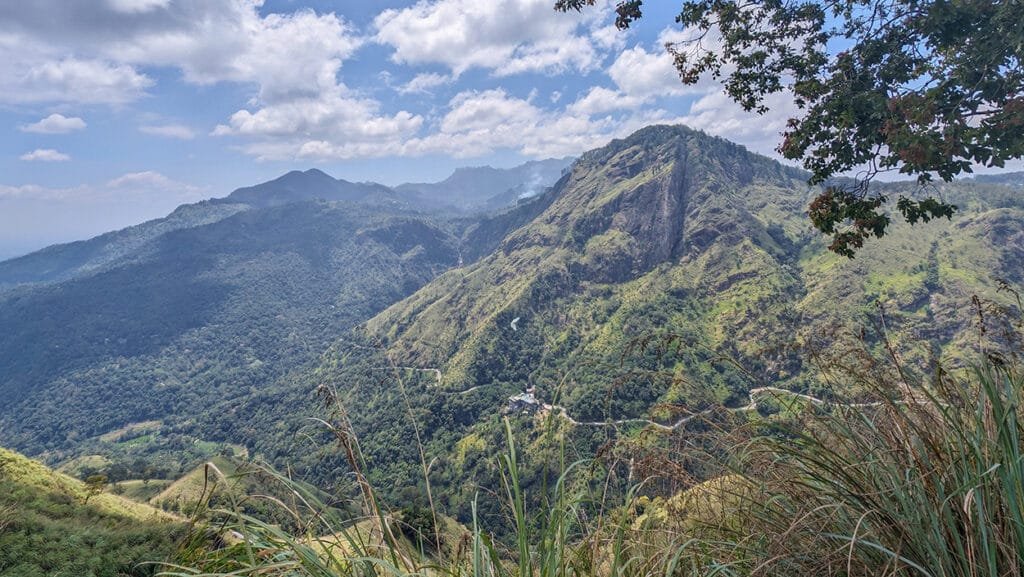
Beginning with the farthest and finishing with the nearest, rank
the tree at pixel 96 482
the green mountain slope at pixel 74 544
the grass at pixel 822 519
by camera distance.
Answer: the green mountain slope at pixel 74 544
the tree at pixel 96 482
the grass at pixel 822 519

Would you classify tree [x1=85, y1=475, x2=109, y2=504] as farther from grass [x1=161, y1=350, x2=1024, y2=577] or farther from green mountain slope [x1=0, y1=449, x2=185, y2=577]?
grass [x1=161, y1=350, x2=1024, y2=577]

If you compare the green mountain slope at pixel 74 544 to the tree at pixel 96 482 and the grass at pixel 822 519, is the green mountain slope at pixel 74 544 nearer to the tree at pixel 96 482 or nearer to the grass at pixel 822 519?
the tree at pixel 96 482

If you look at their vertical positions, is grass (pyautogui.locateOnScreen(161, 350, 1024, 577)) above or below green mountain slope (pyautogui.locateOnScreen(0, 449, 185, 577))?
above

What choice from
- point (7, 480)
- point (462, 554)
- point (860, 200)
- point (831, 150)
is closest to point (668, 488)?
point (462, 554)

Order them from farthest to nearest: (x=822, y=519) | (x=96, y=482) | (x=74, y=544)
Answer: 1. (x=74, y=544)
2. (x=96, y=482)
3. (x=822, y=519)

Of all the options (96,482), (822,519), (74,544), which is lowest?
(74,544)

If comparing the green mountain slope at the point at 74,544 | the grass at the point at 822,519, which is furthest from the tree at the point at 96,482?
the grass at the point at 822,519

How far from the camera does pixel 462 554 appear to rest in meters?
2.41

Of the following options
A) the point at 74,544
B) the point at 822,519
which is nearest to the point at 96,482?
the point at 74,544

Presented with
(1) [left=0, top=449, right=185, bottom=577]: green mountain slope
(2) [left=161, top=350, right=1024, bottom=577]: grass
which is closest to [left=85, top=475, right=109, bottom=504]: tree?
(1) [left=0, top=449, right=185, bottom=577]: green mountain slope

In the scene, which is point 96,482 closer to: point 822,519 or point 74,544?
point 74,544

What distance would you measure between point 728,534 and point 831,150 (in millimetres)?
7264

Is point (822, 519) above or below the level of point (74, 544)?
above

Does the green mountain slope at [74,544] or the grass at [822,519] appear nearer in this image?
the grass at [822,519]
